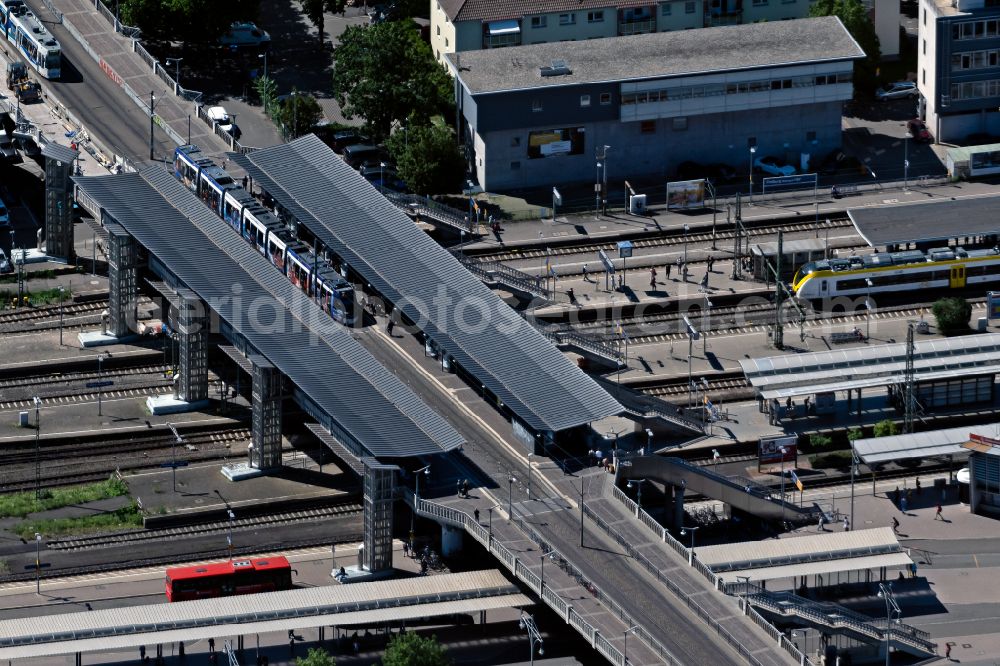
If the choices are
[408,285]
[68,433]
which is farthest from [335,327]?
[68,433]

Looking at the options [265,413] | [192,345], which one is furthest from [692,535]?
[192,345]

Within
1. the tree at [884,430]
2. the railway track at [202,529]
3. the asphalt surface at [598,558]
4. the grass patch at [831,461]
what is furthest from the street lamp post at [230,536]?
the tree at [884,430]

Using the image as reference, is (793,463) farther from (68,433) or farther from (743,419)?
(68,433)

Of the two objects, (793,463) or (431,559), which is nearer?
(431,559)

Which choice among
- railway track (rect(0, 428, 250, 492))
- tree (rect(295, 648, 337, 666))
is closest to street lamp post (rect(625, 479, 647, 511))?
tree (rect(295, 648, 337, 666))

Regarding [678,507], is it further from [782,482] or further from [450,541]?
[450,541]

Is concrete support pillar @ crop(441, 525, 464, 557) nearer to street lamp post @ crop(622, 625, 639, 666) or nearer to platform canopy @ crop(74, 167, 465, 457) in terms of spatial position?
platform canopy @ crop(74, 167, 465, 457)
